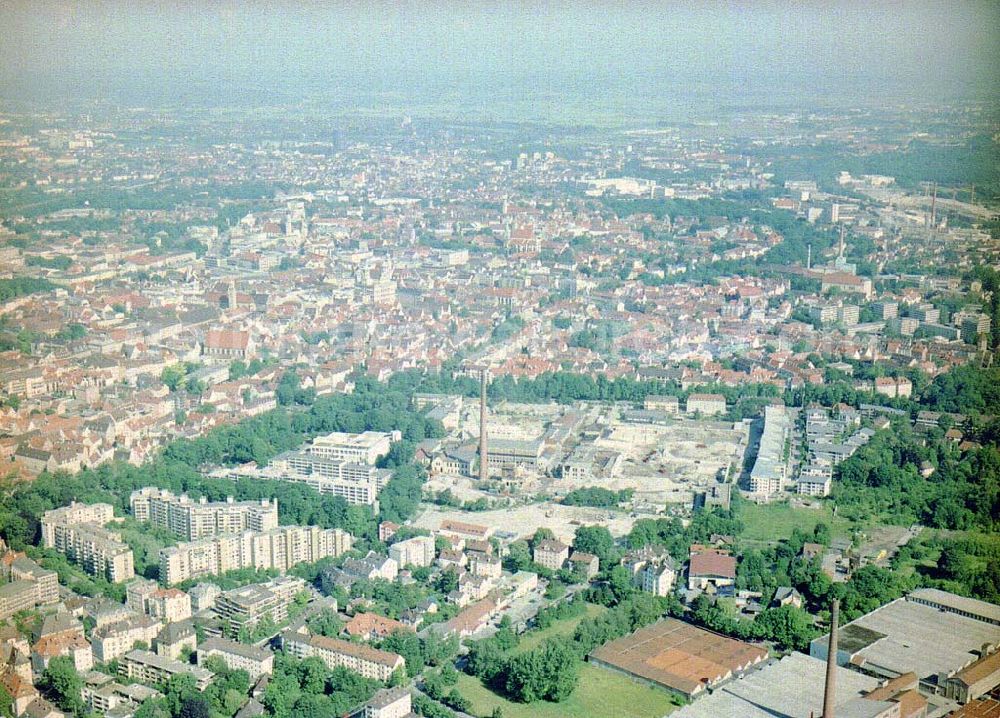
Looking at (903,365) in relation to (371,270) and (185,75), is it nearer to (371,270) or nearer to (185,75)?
(371,270)

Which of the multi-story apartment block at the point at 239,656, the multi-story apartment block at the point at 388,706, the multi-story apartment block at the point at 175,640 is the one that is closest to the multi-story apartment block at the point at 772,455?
the multi-story apartment block at the point at 388,706

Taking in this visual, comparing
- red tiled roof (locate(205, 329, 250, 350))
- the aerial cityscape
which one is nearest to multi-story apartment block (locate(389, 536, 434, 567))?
the aerial cityscape

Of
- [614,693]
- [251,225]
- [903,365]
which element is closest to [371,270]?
[251,225]

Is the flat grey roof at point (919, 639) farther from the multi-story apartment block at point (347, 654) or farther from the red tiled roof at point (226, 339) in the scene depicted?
the red tiled roof at point (226, 339)

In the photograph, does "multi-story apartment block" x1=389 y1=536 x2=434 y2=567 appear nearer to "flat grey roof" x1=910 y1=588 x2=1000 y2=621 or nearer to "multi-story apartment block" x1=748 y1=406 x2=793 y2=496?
"multi-story apartment block" x1=748 y1=406 x2=793 y2=496

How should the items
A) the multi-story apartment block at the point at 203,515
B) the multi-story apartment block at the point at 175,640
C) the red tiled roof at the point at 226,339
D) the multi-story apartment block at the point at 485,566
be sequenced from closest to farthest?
the multi-story apartment block at the point at 175,640 < the multi-story apartment block at the point at 485,566 < the multi-story apartment block at the point at 203,515 < the red tiled roof at the point at 226,339

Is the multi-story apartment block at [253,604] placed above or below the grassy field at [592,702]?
above
